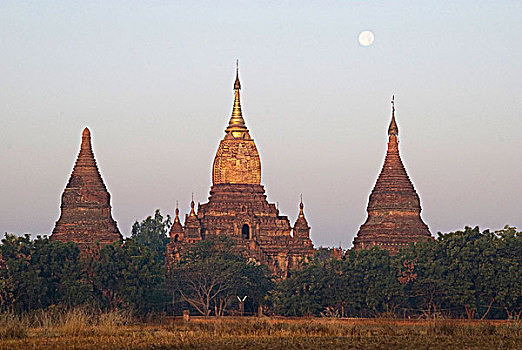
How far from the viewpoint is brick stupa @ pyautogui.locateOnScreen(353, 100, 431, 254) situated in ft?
265

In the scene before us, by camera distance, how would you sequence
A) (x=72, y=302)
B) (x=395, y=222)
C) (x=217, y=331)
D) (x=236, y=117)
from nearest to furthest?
(x=217, y=331) < (x=72, y=302) < (x=395, y=222) < (x=236, y=117)

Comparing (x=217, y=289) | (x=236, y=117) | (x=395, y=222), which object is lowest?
(x=217, y=289)

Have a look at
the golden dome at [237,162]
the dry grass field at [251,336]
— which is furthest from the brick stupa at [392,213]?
the dry grass field at [251,336]

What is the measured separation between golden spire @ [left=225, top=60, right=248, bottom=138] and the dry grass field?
54741 millimetres

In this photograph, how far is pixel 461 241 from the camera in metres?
61.3

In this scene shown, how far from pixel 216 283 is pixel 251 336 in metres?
30.8

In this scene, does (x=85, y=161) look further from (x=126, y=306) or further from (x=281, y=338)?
(x=281, y=338)

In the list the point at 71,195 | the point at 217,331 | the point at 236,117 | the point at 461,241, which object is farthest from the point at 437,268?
the point at 236,117

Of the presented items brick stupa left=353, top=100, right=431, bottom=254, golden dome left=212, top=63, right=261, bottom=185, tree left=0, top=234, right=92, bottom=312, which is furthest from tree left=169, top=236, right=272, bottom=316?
golden dome left=212, top=63, right=261, bottom=185

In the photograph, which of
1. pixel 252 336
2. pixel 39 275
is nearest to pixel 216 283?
pixel 39 275

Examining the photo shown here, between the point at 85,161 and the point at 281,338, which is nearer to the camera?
the point at 281,338

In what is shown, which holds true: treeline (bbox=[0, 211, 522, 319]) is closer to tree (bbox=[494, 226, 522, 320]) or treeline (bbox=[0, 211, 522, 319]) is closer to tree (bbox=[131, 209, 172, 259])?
tree (bbox=[494, 226, 522, 320])

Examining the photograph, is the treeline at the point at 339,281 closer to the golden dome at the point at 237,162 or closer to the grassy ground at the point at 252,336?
the grassy ground at the point at 252,336

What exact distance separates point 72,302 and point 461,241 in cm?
2146
